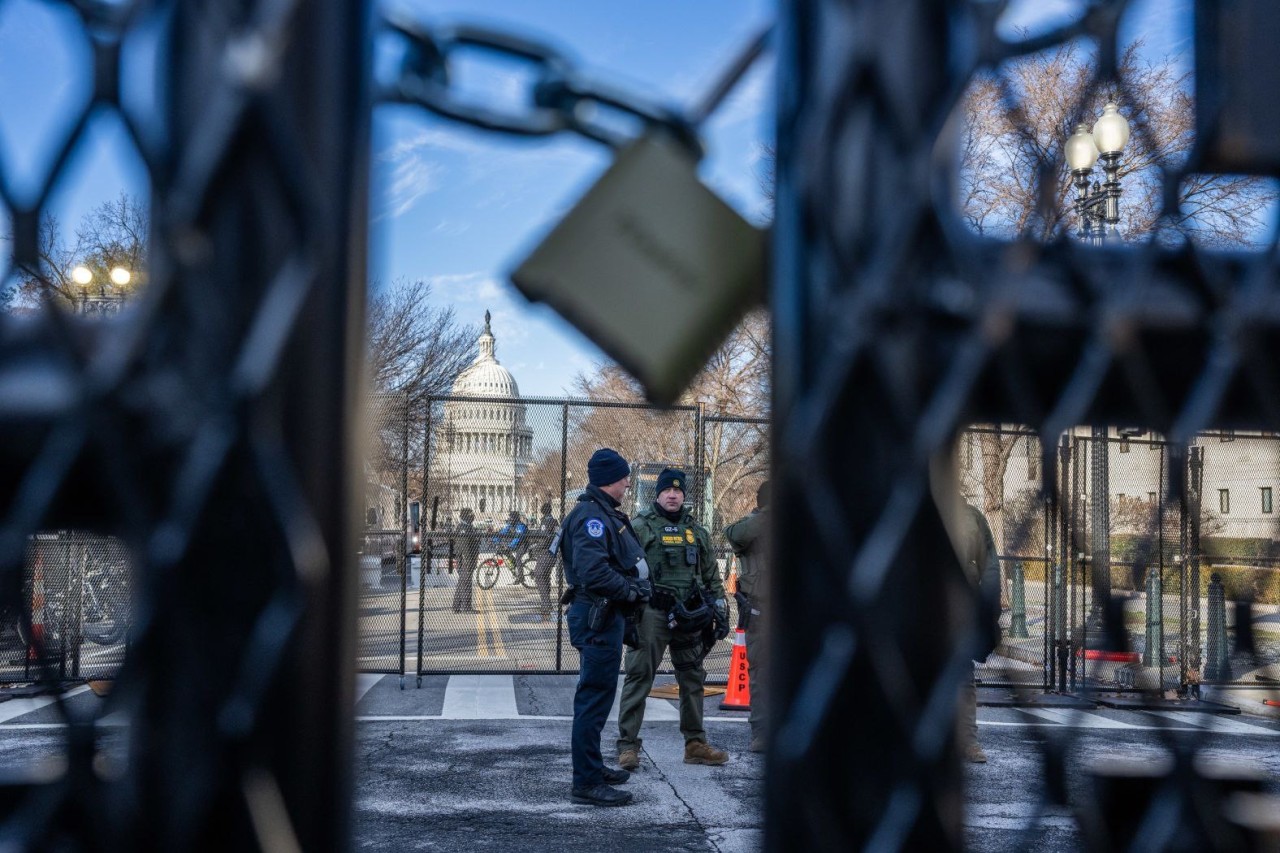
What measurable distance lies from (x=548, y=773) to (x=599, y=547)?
1.63m

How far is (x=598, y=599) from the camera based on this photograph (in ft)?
22.1

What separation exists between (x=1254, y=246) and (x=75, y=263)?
1.33 meters

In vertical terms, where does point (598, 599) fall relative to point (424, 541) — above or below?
below

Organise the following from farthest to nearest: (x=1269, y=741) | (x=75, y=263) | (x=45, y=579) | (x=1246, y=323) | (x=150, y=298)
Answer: (x=45, y=579) < (x=1269, y=741) < (x=75, y=263) < (x=1246, y=323) < (x=150, y=298)

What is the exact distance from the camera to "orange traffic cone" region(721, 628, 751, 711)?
9.77 metres

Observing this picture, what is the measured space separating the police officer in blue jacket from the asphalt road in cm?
25

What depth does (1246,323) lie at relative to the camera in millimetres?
734

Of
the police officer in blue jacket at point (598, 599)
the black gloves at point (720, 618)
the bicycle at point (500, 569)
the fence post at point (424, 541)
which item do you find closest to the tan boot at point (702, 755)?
the police officer in blue jacket at point (598, 599)

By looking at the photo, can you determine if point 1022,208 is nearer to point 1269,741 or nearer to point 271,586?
point 271,586

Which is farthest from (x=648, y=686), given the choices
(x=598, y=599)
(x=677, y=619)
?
(x=598, y=599)

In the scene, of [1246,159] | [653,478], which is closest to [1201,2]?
[1246,159]

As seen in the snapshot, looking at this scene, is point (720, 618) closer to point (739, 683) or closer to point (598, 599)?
point (598, 599)

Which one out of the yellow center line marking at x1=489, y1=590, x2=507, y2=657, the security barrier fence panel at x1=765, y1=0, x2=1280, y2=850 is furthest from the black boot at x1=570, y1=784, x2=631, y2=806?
the security barrier fence panel at x1=765, y1=0, x2=1280, y2=850

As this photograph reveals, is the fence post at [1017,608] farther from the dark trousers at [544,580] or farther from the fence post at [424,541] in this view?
the fence post at [424,541]
